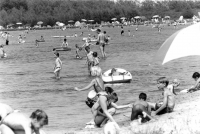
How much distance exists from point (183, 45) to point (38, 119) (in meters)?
4.69

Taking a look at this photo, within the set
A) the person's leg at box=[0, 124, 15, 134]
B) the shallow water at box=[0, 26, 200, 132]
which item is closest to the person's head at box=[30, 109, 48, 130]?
the person's leg at box=[0, 124, 15, 134]

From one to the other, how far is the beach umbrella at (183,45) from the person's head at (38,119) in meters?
4.32

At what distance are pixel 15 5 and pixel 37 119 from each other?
17986cm

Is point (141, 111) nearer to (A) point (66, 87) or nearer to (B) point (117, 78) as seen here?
(B) point (117, 78)

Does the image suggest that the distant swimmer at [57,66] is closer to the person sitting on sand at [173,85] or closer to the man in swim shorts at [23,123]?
the person sitting on sand at [173,85]

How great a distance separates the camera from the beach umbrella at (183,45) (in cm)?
998

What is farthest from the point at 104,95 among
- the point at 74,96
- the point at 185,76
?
the point at 185,76

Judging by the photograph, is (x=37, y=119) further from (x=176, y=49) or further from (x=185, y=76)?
(x=185, y=76)

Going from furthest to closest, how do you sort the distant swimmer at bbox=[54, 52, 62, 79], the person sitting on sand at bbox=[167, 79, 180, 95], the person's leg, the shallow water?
the distant swimmer at bbox=[54, 52, 62, 79], the shallow water, the person sitting on sand at bbox=[167, 79, 180, 95], the person's leg

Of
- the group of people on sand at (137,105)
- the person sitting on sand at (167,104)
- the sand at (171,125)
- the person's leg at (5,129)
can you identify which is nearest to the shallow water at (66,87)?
the group of people on sand at (137,105)

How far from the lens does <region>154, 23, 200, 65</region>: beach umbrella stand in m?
9.98

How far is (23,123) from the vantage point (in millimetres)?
6668

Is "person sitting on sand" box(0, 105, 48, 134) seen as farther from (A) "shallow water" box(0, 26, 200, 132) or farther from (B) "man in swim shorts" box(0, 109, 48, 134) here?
(A) "shallow water" box(0, 26, 200, 132)

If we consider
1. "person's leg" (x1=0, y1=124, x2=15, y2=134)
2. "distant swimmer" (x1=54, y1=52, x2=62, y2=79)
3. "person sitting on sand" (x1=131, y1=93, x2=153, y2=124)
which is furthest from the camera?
"distant swimmer" (x1=54, y1=52, x2=62, y2=79)
